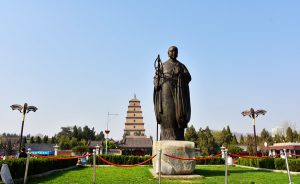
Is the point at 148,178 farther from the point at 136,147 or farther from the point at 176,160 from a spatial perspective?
the point at 136,147

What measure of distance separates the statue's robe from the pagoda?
235 feet

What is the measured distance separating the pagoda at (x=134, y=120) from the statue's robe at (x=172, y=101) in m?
71.7

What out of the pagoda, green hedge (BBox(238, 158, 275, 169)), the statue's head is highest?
the pagoda

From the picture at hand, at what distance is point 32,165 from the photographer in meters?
10.9

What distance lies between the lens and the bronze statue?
10633 mm

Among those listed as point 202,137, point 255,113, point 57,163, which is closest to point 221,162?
point 255,113

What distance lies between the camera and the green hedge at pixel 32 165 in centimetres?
949

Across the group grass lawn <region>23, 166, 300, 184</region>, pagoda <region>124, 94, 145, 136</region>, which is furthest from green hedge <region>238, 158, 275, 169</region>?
pagoda <region>124, 94, 145, 136</region>

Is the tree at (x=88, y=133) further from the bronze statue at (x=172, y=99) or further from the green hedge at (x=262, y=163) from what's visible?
the bronze statue at (x=172, y=99)

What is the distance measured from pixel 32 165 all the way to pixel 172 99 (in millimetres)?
6023

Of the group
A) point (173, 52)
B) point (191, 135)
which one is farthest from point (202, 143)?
point (173, 52)

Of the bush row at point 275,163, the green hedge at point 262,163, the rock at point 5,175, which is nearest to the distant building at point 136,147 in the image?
the green hedge at point 262,163

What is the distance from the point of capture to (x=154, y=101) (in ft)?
37.1

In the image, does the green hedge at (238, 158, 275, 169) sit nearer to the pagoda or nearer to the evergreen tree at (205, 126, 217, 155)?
the evergreen tree at (205, 126, 217, 155)
